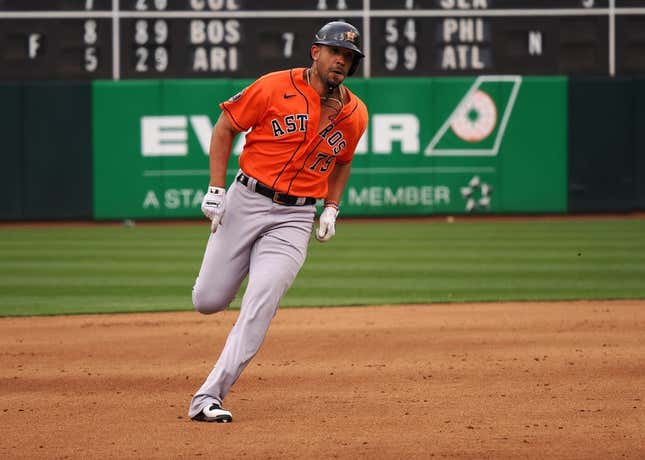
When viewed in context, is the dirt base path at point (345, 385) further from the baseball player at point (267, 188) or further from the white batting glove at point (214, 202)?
the white batting glove at point (214, 202)

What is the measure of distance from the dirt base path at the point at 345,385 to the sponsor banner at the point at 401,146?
1043 centimetres

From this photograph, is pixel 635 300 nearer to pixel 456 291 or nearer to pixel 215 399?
pixel 456 291

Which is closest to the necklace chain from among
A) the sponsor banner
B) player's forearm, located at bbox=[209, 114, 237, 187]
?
player's forearm, located at bbox=[209, 114, 237, 187]

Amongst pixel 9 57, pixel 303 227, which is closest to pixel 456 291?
pixel 303 227

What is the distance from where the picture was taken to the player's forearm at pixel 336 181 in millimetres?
5086

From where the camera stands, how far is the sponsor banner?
1883 cm

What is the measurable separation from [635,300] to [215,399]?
18.0ft

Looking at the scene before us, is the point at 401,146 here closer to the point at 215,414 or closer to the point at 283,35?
the point at 283,35

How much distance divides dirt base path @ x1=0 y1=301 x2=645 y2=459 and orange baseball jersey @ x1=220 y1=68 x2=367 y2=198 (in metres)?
0.97

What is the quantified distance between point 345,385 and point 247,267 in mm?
1046

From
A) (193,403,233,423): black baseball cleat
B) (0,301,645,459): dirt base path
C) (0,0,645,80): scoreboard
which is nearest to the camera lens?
(0,301,645,459): dirt base path

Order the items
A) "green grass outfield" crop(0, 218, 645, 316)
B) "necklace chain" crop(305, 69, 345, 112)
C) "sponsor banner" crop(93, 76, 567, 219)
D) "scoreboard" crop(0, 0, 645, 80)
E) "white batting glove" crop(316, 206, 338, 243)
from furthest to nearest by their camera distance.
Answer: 1. "sponsor banner" crop(93, 76, 567, 219)
2. "scoreboard" crop(0, 0, 645, 80)
3. "green grass outfield" crop(0, 218, 645, 316)
4. "white batting glove" crop(316, 206, 338, 243)
5. "necklace chain" crop(305, 69, 345, 112)

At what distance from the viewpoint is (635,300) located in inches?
365

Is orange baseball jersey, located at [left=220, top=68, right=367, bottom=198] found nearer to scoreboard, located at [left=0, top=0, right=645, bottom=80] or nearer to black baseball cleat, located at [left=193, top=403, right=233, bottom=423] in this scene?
black baseball cleat, located at [left=193, top=403, right=233, bottom=423]
